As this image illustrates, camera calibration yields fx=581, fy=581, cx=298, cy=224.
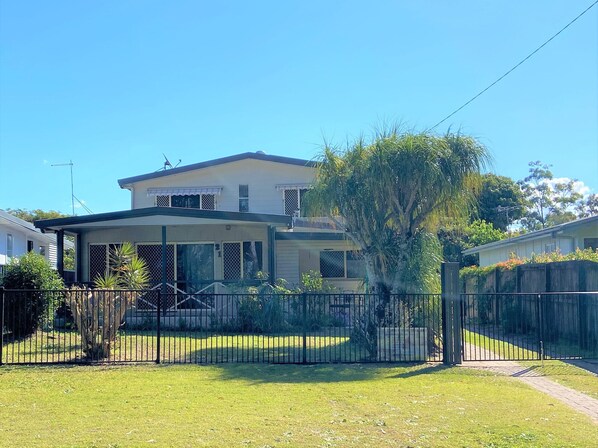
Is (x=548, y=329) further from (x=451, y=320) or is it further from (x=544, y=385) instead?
(x=544, y=385)

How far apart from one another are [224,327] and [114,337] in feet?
14.5

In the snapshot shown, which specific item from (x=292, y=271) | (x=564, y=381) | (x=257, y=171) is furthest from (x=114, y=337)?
(x=257, y=171)

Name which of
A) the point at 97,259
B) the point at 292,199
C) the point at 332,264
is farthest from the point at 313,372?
the point at 292,199

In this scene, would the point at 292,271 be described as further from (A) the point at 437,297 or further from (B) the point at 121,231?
(A) the point at 437,297

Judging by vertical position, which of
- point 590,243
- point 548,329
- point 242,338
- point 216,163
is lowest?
point 548,329

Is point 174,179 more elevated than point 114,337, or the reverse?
point 174,179

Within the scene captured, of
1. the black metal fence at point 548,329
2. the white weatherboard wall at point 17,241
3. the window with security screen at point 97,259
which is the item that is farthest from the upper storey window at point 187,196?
the black metal fence at point 548,329

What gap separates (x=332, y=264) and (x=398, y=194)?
965cm

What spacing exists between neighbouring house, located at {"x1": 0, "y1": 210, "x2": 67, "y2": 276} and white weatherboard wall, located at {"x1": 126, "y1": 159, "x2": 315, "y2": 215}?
5.31m

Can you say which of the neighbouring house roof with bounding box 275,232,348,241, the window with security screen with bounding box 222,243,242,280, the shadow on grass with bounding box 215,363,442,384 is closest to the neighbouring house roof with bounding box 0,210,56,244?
the window with security screen with bounding box 222,243,242,280

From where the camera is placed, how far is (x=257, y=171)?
23.0m

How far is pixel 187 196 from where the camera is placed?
23.1m

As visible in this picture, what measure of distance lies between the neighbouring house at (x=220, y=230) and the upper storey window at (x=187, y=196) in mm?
39

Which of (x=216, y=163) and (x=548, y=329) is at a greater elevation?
(x=216, y=163)
